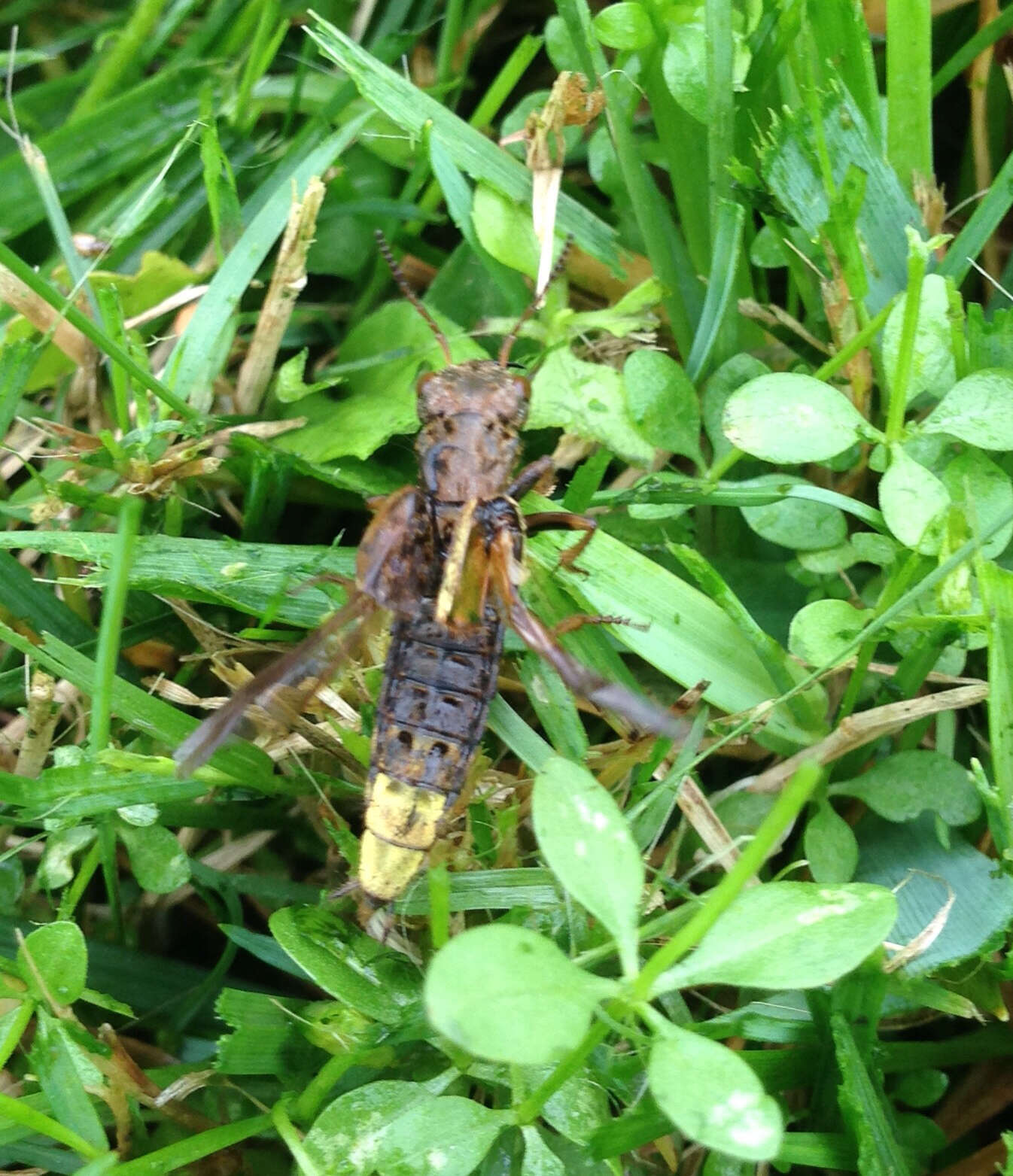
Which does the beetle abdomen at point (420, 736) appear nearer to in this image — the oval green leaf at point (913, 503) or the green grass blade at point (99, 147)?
the oval green leaf at point (913, 503)

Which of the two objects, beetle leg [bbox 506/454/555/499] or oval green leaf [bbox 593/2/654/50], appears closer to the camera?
oval green leaf [bbox 593/2/654/50]

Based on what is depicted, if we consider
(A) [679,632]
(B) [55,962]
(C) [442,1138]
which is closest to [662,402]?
(A) [679,632]

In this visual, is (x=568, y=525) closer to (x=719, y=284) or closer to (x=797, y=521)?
(x=797, y=521)

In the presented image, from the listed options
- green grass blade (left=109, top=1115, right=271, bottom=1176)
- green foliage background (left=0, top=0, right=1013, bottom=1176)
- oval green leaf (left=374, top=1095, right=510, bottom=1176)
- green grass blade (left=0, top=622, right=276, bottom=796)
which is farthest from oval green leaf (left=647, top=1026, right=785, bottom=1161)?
green grass blade (left=0, top=622, right=276, bottom=796)

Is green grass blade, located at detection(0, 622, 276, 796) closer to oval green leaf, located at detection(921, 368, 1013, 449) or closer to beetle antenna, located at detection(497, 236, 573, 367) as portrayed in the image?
beetle antenna, located at detection(497, 236, 573, 367)

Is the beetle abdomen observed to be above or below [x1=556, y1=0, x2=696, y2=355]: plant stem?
below

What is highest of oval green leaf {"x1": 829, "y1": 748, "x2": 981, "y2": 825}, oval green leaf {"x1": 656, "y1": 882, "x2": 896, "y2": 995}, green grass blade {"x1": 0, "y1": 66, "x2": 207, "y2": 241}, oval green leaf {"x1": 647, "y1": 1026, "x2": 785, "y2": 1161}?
green grass blade {"x1": 0, "y1": 66, "x2": 207, "y2": 241}

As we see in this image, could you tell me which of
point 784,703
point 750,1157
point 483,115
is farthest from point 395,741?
point 483,115

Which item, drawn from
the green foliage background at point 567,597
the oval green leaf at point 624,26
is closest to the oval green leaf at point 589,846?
the green foliage background at point 567,597
